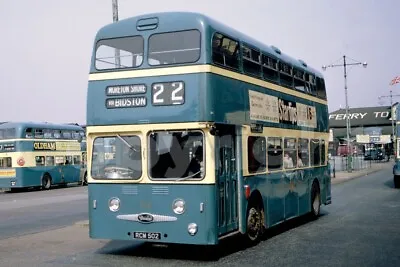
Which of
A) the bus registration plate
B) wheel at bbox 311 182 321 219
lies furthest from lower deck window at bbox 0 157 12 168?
the bus registration plate

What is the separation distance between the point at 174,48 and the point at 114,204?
2986mm

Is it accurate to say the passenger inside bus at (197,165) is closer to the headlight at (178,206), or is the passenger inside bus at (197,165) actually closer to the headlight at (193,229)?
the headlight at (178,206)

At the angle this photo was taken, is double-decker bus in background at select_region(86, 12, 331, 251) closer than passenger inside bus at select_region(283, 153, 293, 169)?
Yes

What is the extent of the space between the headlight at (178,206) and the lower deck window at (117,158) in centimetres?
83

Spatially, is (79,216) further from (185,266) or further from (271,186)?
(185,266)

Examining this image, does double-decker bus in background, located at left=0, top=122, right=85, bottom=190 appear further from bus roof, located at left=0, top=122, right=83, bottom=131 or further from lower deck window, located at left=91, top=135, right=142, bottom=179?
lower deck window, located at left=91, top=135, right=142, bottom=179

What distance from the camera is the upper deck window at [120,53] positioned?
1009 cm

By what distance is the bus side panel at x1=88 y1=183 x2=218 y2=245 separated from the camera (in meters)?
9.38

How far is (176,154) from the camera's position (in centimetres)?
959

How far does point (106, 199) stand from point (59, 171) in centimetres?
2733

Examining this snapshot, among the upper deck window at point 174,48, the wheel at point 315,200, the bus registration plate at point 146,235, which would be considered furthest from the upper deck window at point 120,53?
the wheel at point 315,200

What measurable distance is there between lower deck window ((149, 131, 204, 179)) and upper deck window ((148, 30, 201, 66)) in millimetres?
1274

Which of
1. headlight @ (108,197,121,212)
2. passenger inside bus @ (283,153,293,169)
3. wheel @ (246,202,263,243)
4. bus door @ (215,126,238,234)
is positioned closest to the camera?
bus door @ (215,126,238,234)

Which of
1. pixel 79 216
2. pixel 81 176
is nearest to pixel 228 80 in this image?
pixel 79 216
